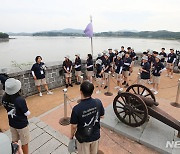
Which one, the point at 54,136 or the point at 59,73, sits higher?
the point at 59,73

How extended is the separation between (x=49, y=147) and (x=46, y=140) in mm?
226

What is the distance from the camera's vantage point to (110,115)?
4.33 metres

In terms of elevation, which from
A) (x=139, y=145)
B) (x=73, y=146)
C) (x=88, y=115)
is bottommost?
(x=139, y=145)

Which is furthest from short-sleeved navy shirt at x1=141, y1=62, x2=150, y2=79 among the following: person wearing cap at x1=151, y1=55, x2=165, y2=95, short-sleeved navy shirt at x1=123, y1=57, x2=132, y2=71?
short-sleeved navy shirt at x1=123, y1=57, x2=132, y2=71

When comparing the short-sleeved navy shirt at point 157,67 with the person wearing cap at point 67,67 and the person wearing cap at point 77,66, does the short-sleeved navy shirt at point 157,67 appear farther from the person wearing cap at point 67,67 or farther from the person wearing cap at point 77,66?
the person wearing cap at point 67,67

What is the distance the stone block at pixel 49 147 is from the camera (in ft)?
10.3

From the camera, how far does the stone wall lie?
578 centimetres

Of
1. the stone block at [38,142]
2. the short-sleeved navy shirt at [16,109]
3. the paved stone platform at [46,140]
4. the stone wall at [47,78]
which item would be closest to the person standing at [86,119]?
the short-sleeved navy shirt at [16,109]

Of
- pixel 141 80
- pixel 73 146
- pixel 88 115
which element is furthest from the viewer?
pixel 141 80

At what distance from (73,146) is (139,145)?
1.69m

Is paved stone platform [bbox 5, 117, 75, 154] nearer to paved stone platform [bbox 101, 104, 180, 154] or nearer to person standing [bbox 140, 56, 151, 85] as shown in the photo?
paved stone platform [bbox 101, 104, 180, 154]

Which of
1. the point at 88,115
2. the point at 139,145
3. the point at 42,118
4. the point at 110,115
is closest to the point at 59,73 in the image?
the point at 42,118

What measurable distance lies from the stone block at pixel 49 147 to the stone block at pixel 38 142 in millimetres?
73

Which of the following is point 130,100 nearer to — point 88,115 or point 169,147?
point 169,147
